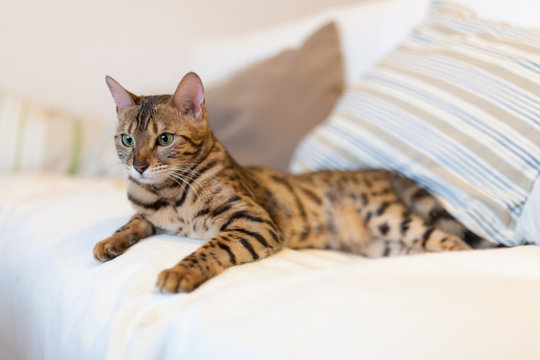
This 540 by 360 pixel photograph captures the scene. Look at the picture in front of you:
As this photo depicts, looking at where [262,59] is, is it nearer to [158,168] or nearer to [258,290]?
[158,168]

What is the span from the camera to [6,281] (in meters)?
1.16

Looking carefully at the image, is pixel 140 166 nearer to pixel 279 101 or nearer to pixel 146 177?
pixel 146 177

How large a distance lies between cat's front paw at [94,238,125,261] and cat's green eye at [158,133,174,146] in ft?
0.79

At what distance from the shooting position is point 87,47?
2.22 metres

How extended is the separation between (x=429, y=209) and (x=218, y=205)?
58cm

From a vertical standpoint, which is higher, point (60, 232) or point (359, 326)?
point (359, 326)

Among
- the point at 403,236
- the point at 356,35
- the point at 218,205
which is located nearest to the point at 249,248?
the point at 218,205

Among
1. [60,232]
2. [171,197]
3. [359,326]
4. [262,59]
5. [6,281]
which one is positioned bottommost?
[6,281]

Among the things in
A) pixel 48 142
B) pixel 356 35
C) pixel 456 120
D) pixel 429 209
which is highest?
pixel 356 35

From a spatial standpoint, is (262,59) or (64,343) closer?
(64,343)

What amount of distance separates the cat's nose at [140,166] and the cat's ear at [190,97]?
16cm

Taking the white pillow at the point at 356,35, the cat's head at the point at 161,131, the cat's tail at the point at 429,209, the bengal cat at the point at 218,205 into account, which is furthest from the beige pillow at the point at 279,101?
the cat's head at the point at 161,131

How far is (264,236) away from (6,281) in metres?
0.67

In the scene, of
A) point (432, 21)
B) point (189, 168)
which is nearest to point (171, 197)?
point (189, 168)
